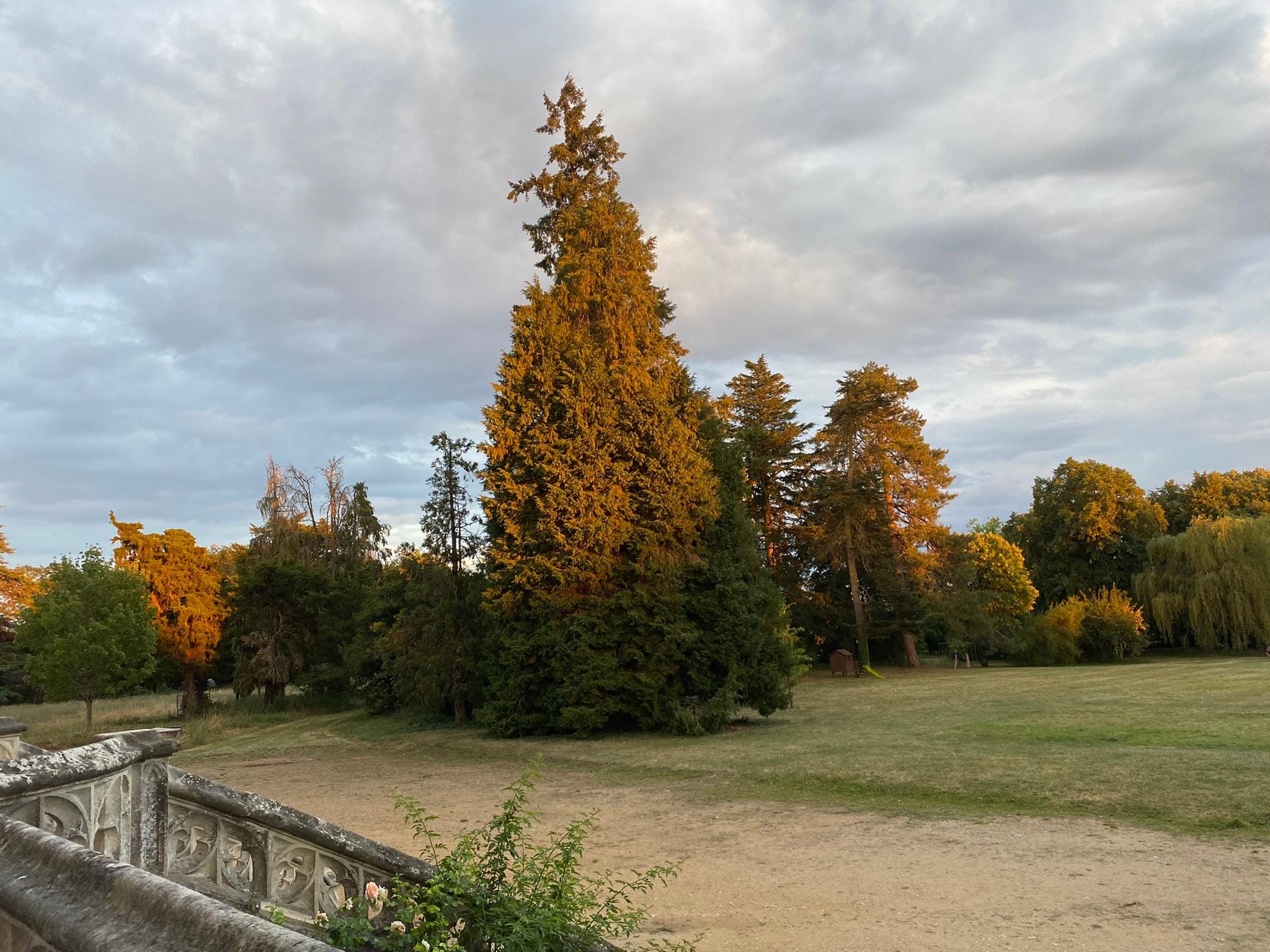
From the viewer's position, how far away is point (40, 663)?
2627cm

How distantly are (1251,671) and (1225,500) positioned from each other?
31274 millimetres

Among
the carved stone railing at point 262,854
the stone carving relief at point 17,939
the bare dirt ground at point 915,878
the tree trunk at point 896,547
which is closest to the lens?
the stone carving relief at point 17,939

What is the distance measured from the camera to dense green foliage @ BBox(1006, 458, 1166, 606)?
49812 mm

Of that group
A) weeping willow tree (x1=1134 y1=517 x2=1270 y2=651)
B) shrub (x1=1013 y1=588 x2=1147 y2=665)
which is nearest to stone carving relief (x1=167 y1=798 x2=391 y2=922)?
shrub (x1=1013 y1=588 x2=1147 y2=665)

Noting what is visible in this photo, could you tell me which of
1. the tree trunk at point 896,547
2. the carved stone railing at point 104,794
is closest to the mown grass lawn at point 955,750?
the carved stone railing at point 104,794

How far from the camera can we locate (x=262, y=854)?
175 inches

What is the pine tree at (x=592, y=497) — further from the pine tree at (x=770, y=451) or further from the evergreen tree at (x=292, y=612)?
the pine tree at (x=770, y=451)

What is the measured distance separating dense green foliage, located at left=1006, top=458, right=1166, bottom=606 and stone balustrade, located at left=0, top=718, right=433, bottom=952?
5181 cm

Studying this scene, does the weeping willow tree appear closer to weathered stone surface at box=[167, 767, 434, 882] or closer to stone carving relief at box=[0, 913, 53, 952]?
weathered stone surface at box=[167, 767, 434, 882]

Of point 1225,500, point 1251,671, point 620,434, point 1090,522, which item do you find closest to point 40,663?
point 620,434

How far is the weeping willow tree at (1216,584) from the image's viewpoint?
127 feet

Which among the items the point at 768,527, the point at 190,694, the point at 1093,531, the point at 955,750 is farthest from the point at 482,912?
the point at 1093,531

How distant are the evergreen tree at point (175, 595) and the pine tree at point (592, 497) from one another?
64.0 feet

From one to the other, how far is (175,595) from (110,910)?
36.8m
